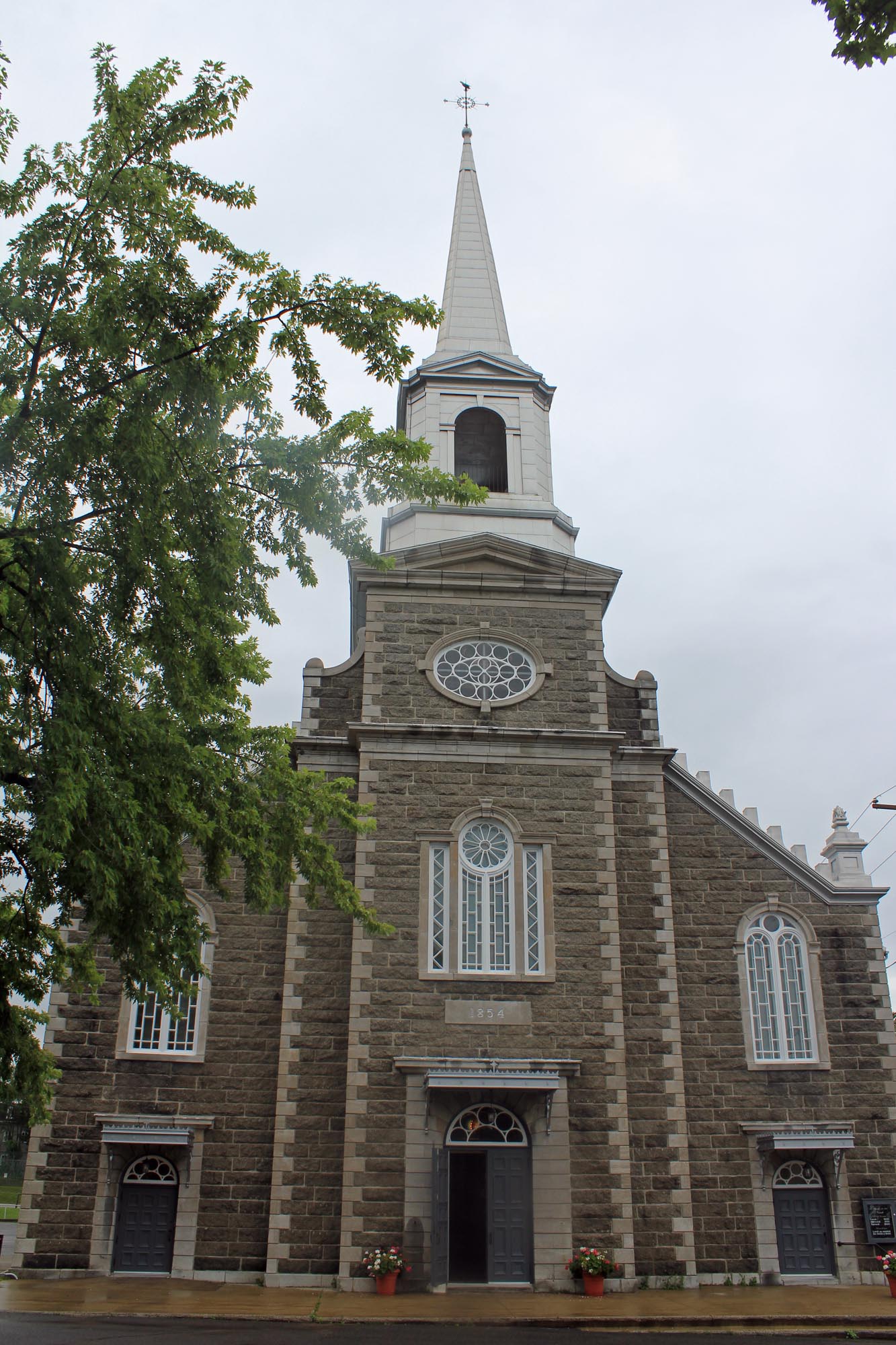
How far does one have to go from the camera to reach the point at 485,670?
66.9 ft

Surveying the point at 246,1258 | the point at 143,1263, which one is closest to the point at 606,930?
the point at 246,1258

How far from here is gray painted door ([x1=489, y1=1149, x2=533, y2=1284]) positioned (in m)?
16.7

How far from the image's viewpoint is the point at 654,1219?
57.0 feet

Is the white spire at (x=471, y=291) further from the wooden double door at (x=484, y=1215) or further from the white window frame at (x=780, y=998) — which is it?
the wooden double door at (x=484, y=1215)

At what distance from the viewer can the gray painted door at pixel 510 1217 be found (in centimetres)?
1667

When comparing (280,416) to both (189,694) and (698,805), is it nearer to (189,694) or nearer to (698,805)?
(189,694)

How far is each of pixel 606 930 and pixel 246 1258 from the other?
7.60m

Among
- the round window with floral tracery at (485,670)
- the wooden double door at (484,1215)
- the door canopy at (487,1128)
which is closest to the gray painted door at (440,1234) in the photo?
the wooden double door at (484,1215)

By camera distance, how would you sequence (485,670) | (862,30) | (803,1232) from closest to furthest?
(862,30), (803,1232), (485,670)

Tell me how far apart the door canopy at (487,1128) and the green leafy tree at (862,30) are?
49.1 feet

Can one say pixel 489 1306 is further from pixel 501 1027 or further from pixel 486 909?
pixel 486 909

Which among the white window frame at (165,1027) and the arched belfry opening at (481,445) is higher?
the arched belfry opening at (481,445)

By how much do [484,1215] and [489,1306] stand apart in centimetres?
176

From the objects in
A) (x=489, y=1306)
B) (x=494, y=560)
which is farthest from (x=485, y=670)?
(x=489, y=1306)
